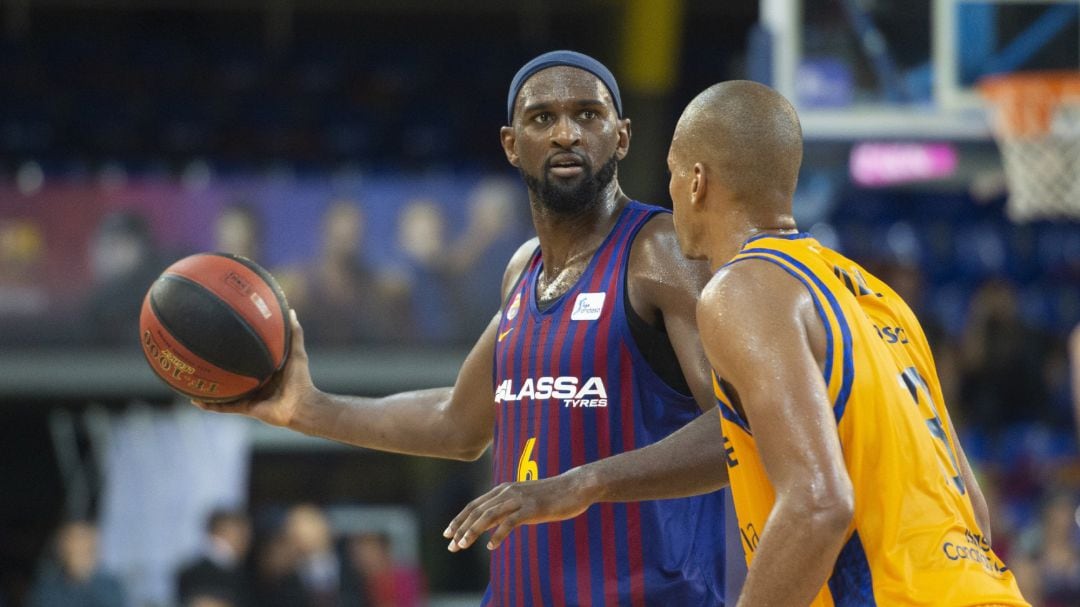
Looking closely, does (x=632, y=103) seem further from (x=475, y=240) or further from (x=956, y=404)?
(x=956, y=404)

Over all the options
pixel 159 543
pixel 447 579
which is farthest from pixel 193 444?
pixel 447 579

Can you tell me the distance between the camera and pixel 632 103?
1459cm

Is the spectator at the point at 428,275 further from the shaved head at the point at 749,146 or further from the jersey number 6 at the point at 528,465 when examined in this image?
the shaved head at the point at 749,146

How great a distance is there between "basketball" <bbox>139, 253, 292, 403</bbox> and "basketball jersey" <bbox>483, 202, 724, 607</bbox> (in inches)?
32.3

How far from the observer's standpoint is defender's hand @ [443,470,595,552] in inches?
127

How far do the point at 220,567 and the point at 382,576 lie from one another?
4.28 ft

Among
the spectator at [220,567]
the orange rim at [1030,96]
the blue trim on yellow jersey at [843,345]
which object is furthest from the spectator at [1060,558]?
the blue trim on yellow jersey at [843,345]

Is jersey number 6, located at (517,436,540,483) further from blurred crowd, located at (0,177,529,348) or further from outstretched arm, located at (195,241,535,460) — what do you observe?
blurred crowd, located at (0,177,529,348)

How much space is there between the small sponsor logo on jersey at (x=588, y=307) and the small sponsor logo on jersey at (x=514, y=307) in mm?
230

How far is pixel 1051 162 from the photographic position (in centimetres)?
820

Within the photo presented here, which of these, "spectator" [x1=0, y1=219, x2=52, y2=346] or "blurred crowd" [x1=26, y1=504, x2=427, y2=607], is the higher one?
"spectator" [x1=0, y1=219, x2=52, y2=346]

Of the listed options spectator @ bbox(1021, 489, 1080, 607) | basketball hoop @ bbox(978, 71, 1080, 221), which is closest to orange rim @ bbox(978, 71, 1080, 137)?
basketball hoop @ bbox(978, 71, 1080, 221)

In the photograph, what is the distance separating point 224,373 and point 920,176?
10163 millimetres

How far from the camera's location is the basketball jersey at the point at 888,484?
2854mm
